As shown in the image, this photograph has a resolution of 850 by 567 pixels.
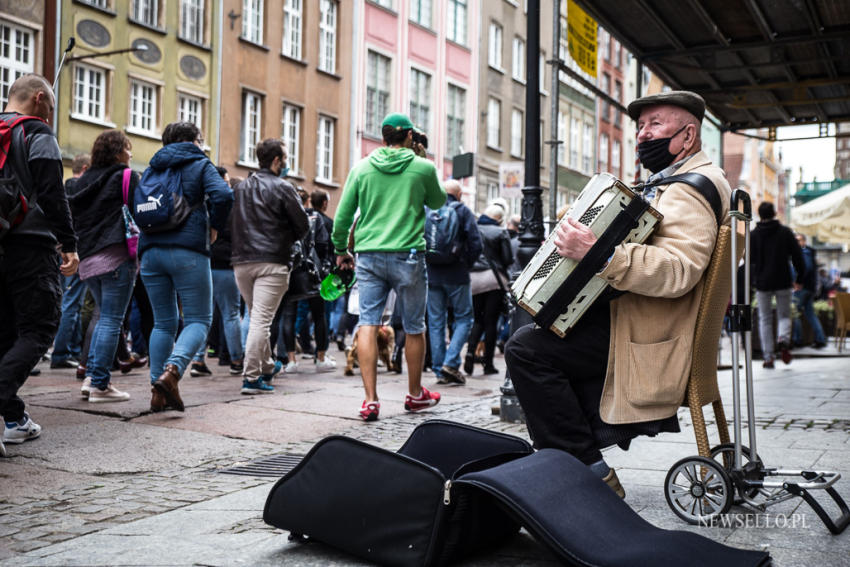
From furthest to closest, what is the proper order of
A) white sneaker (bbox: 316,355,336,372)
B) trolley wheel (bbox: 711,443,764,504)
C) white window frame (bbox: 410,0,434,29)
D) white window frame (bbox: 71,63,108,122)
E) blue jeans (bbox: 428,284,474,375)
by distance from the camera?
white window frame (bbox: 410,0,434,29) < white window frame (bbox: 71,63,108,122) < white sneaker (bbox: 316,355,336,372) < blue jeans (bbox: 428,284,474,375) < trolley wheel (bbox: 711,443,764,504)

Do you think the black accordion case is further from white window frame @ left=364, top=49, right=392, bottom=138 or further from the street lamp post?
white window frame @ left=364, top=49, right=392, bottom=138

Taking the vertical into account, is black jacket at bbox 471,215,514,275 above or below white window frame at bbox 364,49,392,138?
below

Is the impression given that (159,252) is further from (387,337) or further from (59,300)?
(387,337)

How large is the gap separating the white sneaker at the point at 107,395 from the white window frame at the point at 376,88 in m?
24.8

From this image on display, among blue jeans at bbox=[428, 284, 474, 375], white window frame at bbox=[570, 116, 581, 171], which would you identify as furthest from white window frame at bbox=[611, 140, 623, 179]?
blue jeans at bbox=[428, 284, 474, 375]

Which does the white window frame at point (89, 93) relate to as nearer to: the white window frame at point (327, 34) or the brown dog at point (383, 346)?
the white window frame at point (327, 34)

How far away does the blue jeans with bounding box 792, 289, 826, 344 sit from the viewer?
16.5m

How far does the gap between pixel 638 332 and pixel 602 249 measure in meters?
0.35

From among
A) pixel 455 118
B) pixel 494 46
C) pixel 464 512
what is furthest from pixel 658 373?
pixel 494 46

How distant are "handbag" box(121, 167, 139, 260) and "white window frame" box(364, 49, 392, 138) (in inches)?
953

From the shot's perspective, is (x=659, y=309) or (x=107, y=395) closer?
(x=659, y=309)

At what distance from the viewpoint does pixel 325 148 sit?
30094mm

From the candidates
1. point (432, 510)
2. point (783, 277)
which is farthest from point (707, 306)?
point (783, 277)

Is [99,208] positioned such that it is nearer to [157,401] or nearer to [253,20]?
[157,401]
